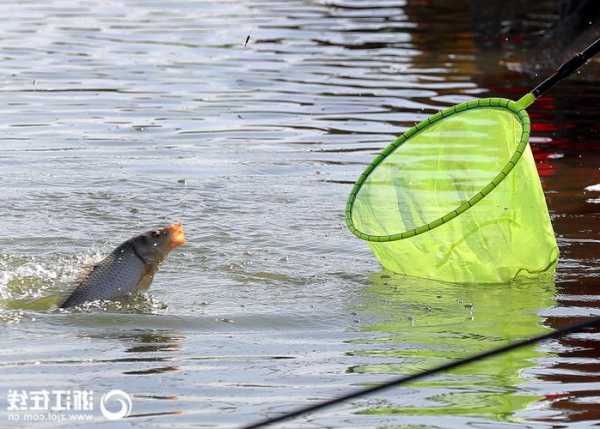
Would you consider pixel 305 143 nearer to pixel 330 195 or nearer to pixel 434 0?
pixel 330 195

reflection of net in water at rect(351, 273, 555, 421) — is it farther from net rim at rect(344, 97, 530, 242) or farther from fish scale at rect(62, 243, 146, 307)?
fish scale at rect(62, 243, 146, 307)

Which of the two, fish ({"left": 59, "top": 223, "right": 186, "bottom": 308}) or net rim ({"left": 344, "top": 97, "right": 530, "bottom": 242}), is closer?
fish ({"left": 59, "top": 223, "right": 186, "bottom": 308})

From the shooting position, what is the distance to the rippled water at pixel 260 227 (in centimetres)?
564

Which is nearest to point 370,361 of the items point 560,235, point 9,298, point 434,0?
point 9,298

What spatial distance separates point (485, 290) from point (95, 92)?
7.27 m

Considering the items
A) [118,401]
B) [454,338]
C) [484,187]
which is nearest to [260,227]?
[484,187]

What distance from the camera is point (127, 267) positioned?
6520mm

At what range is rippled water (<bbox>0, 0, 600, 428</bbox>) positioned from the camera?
18.5 ft

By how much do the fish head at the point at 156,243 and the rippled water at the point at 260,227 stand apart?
0.29 metres

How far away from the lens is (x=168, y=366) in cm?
588

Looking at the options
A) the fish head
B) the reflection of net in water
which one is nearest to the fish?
the fish head

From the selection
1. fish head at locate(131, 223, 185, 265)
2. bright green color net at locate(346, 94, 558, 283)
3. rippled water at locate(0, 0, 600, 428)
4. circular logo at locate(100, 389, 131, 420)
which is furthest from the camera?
bright green color net at locate(346, 94, 558, 283)

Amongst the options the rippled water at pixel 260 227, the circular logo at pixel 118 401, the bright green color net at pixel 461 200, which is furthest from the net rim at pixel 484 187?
the circular logo at pixel 118 401

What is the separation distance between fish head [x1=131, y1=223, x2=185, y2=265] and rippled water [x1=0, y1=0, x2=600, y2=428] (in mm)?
292
